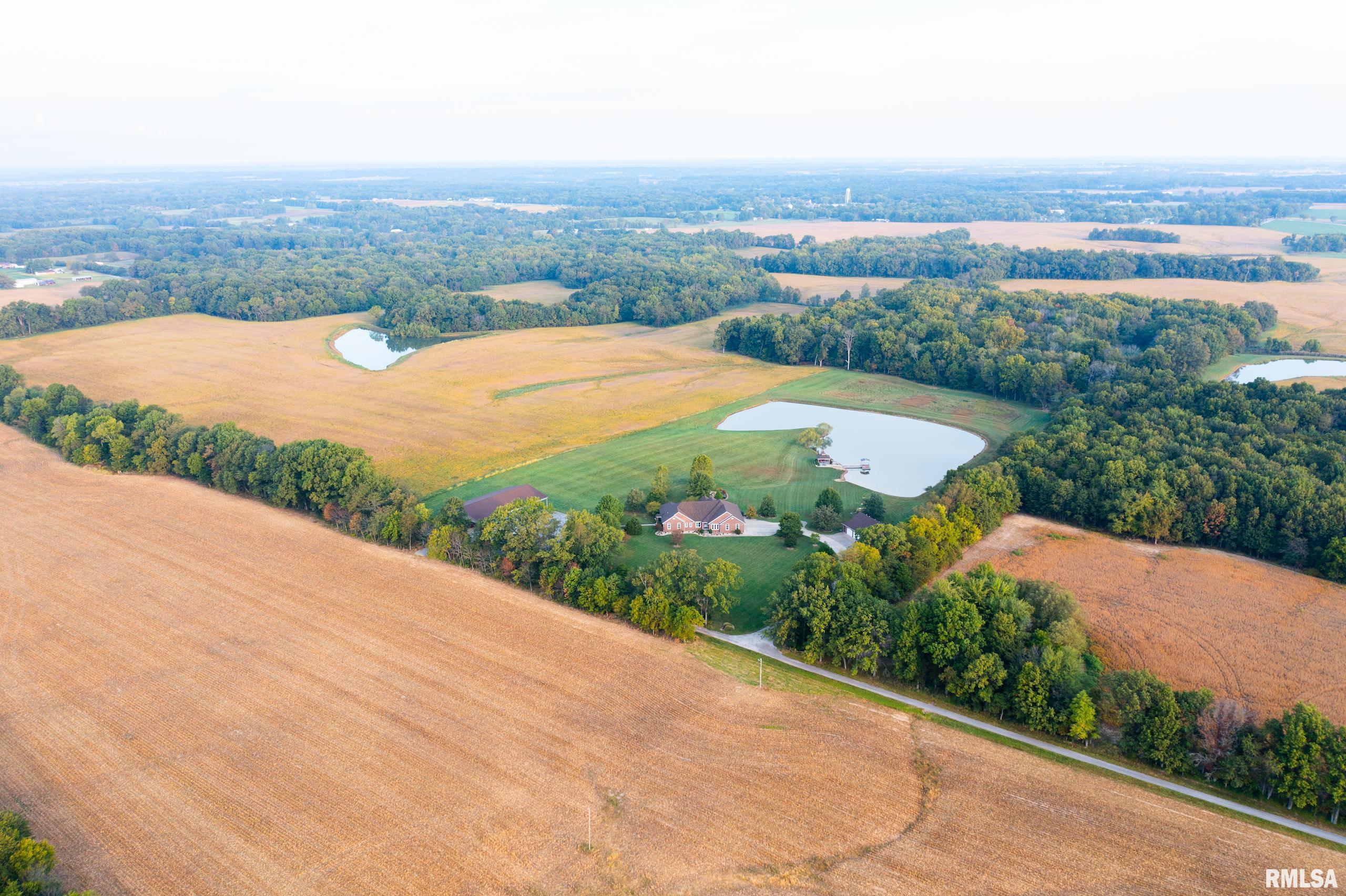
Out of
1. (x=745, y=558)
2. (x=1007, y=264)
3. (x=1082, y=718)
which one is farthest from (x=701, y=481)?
(x=1007, y=264)

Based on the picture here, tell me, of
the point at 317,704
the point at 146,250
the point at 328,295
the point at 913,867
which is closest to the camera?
the point at 913,867

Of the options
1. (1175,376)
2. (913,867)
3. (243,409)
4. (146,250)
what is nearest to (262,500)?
(243,409)

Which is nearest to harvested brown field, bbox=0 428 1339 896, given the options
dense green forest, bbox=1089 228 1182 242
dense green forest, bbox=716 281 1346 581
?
dense green forest, bbox=716 281 1346 581

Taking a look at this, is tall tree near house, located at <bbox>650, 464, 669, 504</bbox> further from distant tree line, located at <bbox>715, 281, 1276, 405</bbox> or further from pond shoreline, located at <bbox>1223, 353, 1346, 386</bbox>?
pond shoreline, located at <bbox>1223, 353, 1346, 386</bbox>

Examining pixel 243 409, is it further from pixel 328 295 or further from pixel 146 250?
pixel 146 250

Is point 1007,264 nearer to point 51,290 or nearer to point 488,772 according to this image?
point 488,772

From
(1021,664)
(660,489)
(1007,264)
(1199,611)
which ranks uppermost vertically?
(1007,264)

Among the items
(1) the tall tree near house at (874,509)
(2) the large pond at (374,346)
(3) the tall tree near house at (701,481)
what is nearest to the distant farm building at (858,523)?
(1) the tall tree near house at (874,509)
